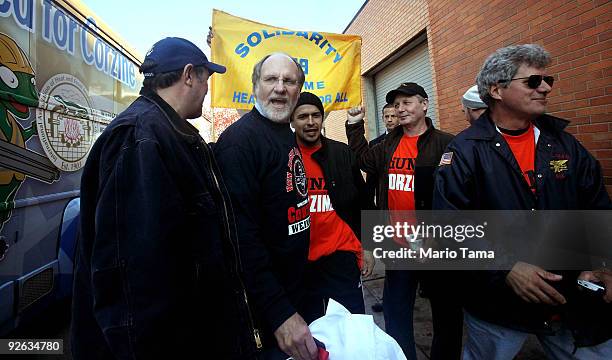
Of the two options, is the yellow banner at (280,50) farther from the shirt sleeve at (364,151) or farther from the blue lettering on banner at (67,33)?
the shirt sleeve at (364,151)

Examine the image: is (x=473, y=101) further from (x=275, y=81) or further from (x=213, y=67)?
(x=213, y=67)

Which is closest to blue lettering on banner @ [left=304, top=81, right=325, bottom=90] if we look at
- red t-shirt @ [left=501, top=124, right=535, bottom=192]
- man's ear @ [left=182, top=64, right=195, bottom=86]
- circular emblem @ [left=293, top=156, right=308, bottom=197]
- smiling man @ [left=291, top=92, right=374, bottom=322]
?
smiling man @ [left=291, top=92, right=374, bottom=322]

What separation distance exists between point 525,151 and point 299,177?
1.28 m

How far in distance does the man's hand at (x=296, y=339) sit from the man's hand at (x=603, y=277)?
1372 mm

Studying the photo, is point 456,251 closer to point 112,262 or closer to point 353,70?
point 112,262

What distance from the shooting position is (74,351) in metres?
1.23

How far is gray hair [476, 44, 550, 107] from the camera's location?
5.68 feet

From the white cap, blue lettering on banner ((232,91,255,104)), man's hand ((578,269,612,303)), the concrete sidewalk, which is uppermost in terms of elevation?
blue lettering on banner ((232,91,255,104))

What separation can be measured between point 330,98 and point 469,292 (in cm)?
307

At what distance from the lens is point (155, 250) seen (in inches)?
41.5

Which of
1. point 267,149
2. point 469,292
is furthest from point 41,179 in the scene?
point 469,292

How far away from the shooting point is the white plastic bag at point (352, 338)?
51.2 inches

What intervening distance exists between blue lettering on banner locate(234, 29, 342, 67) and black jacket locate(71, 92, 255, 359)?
288 cm

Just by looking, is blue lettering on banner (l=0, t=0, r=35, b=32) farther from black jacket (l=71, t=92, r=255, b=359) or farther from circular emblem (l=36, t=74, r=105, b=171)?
black jacket (l=71, t=92, r=255, b=359)
